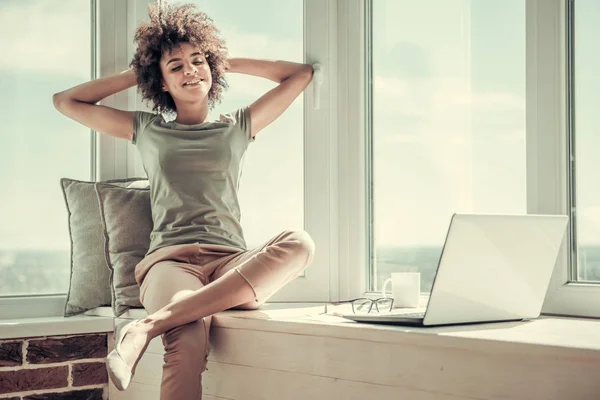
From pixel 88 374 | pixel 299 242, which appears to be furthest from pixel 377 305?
pixel 88 374

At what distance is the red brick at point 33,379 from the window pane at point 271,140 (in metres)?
0.87

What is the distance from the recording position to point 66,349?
257 centimetres

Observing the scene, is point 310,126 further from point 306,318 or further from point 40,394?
point 40,394

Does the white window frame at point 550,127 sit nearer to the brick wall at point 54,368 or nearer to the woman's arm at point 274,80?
the woman's arm at point 274,80

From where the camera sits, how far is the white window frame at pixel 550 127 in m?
2.29

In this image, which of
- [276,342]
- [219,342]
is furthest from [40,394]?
[276,342]

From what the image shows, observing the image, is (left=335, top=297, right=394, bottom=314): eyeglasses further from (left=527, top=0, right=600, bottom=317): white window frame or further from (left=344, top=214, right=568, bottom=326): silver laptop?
(left=527, top=0, right=600, bottom=317): white window frame

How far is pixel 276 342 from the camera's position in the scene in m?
2.11

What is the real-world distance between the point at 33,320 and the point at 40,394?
0.25 meters

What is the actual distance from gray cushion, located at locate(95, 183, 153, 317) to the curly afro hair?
38 centimetres

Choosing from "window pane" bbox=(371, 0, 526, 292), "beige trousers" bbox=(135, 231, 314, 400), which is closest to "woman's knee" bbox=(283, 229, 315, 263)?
"beige trousers" bbox=(135, 231, 314, 400)

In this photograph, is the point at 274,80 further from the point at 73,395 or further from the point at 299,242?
the point at 73,395

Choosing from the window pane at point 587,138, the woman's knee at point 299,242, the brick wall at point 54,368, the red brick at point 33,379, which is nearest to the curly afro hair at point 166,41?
the woman's knee at point 299,242

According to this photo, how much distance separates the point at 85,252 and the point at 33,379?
480mm
